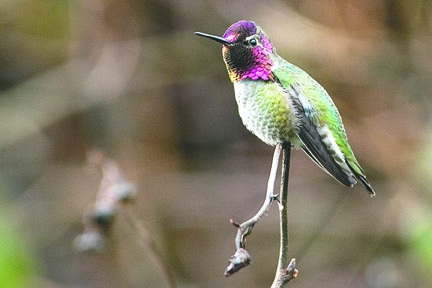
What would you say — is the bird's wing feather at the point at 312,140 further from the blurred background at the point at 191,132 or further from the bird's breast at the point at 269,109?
the blurred background at the point at 191,132

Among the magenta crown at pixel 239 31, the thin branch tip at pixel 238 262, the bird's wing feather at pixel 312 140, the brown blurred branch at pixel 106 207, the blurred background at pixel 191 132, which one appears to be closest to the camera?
the thin branch tip at pixel 238 262

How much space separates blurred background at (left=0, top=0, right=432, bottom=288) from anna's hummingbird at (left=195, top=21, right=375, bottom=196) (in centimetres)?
317

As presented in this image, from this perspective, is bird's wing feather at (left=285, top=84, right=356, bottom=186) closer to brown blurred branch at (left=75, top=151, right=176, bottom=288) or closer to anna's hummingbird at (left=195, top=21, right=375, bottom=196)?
anna's hummingbird at (left=195, top=21, right=375, bottom=196)

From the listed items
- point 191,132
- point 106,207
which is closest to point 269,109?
point 106,207

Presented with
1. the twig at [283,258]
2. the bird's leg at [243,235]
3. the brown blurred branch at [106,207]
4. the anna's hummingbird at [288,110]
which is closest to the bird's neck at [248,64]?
the anna's hummingbird at [288,110]

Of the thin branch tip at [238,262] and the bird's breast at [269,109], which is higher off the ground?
the bird's breast at [269,109]

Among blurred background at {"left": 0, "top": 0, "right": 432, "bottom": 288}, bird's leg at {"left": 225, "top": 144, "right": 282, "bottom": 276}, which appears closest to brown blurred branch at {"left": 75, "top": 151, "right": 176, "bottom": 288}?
bird's leg at {"left": 225, "top": 144, "right": 282, "bottom": 276}

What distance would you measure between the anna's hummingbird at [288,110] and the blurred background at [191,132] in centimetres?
317

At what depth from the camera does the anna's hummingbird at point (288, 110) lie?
5.10 ft

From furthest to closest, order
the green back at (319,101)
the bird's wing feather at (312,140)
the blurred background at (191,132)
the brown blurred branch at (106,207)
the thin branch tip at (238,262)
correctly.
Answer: the blurred background at (191,132) < the brown blurred branch at (106,207) < the green back at (319,101) < the bird's wing feather at (312,140) < the thin branch tip at (238,262)

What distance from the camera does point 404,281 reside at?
12.5ft

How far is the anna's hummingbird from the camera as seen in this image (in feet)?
5.10

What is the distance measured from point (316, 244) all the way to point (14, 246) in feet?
8.68

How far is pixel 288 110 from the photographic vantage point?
1624 millimetres
